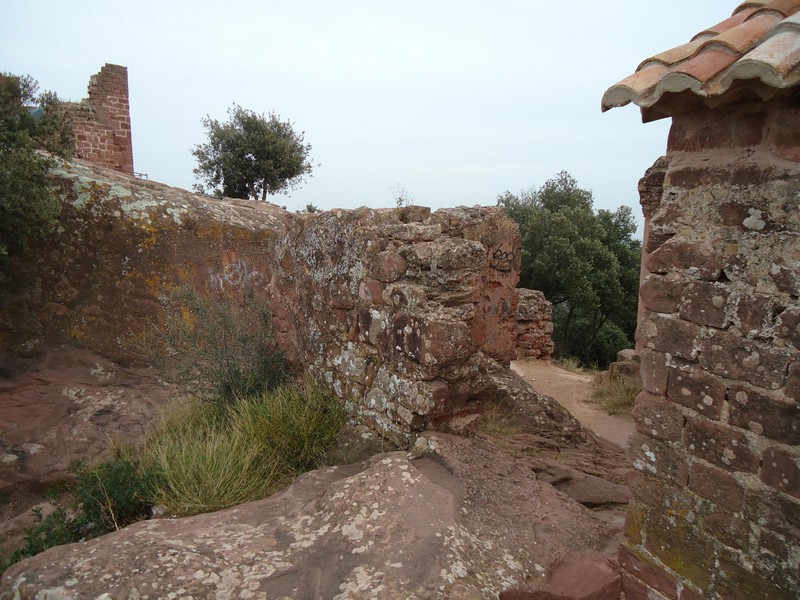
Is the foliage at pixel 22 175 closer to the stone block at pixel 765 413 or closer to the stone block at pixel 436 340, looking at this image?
the stone block at pixel 436 340

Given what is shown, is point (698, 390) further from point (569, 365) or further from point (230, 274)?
point (569, 365)

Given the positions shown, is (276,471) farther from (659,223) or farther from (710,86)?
(710,86)

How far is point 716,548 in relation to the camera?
2.17m

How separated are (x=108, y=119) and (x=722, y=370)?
1510cm

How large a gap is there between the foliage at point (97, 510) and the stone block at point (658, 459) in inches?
110

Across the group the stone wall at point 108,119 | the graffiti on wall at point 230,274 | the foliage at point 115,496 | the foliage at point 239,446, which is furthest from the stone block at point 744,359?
the stone wall at point 108,119

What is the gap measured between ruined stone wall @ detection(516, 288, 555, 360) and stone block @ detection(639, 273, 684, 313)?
9822 millimetres

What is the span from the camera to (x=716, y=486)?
2162 mm

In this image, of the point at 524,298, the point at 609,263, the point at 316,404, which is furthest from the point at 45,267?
the point at 609,263

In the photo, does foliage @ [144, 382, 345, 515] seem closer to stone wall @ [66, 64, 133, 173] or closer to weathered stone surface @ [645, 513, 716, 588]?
weathered stone surface @ [645, 513, 716, 588]

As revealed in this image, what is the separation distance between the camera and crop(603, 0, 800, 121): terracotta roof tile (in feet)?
5.65

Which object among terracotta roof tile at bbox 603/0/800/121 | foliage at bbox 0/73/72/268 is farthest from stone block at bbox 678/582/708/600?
foliage at bbox 0/73/72/268

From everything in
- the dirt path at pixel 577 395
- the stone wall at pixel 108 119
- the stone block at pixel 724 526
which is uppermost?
the stone wall at pixel 108 119

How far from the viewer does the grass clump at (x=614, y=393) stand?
26.2ft
